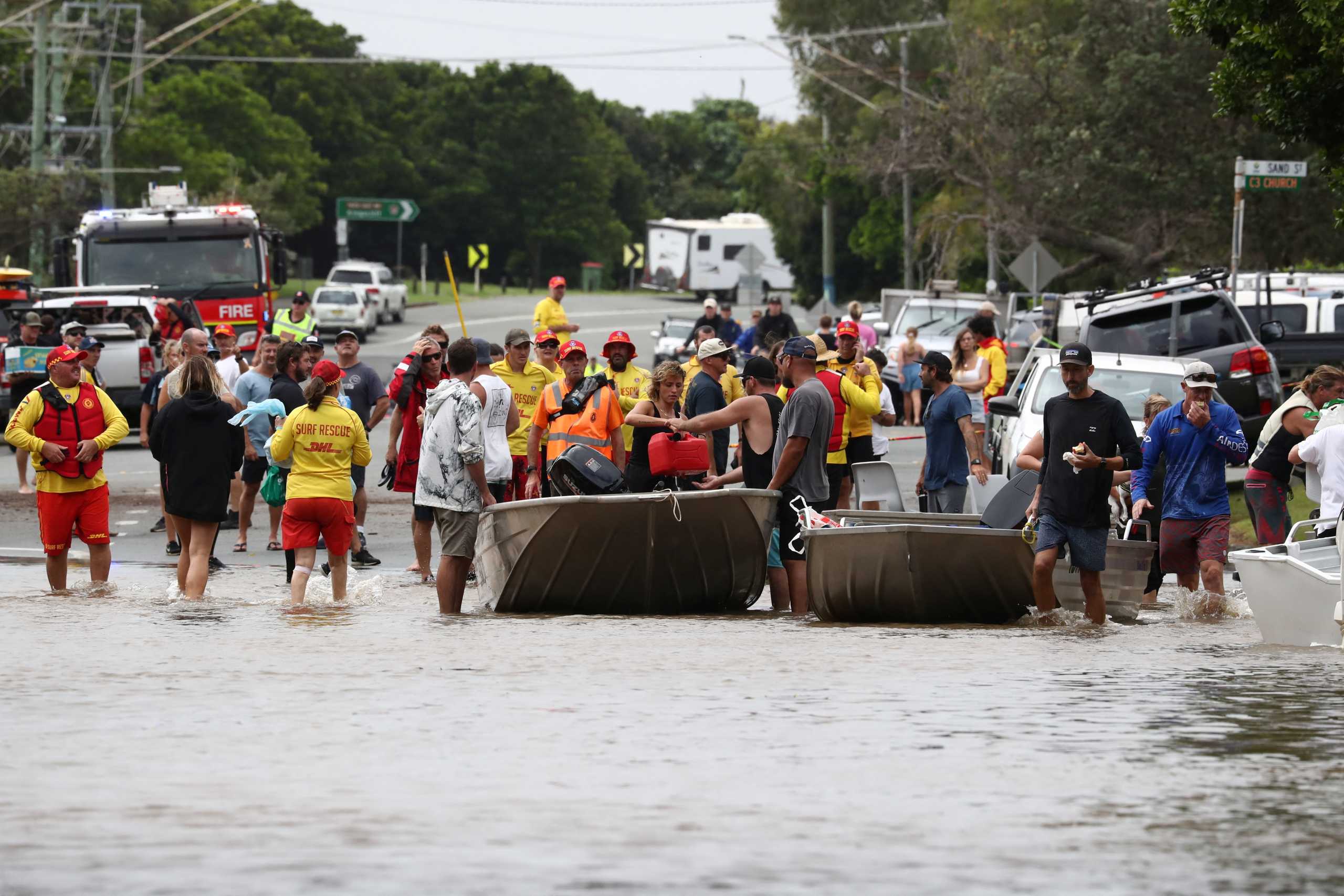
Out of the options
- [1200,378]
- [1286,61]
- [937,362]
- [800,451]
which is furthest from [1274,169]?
[800,451]

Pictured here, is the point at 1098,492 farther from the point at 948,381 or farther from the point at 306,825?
the point at 306,825

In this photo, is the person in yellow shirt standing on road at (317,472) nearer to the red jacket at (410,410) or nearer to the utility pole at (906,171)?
the red jacket at (410,410)

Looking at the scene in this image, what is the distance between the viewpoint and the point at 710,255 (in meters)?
86.8

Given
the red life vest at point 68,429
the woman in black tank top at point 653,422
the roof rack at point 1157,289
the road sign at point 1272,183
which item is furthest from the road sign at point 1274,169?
the red life vest at point 68,429

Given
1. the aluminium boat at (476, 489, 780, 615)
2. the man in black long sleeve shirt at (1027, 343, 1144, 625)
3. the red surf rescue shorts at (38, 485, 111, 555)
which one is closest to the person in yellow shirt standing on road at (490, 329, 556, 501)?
the aluminium boat at (476, 489, 780, 615)

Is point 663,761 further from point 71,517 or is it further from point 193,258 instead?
point 193,258

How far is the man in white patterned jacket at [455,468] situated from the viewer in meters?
11.8

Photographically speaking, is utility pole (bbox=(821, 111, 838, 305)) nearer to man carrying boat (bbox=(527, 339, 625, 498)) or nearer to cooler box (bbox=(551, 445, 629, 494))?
man carrying boat (bbox=(527, 339, 625, 498))

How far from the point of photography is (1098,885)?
220 inches

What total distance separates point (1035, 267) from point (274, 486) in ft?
65.4

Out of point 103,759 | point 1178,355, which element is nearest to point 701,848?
point 103,759

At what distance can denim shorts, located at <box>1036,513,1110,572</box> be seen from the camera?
11.1m

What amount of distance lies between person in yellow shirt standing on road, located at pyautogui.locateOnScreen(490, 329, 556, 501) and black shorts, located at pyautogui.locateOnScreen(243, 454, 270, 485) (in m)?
2.37

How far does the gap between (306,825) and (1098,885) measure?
2485mm
